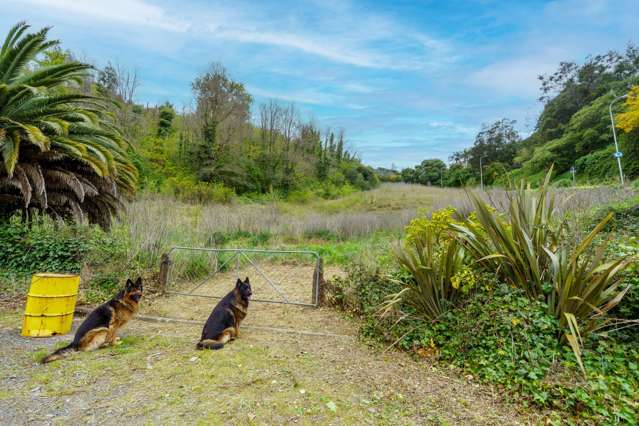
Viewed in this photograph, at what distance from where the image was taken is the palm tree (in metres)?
5.03

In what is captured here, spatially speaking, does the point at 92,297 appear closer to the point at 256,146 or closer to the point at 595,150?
the point at 256,146

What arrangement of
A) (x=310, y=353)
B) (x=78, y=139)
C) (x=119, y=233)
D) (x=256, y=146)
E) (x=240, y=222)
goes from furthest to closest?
(x=256, y=146) < (x=240, y=222) < (x=119, y=233) < (x=78, y=139) < (x=310, y=353)

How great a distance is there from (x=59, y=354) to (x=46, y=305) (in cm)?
92

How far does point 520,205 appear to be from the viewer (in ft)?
11.3

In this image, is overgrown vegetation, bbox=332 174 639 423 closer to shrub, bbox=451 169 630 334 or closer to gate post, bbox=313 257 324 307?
shrub, bbox=451 169 630 334

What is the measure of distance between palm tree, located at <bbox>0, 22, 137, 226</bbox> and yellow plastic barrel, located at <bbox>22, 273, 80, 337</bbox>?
78.3 inches

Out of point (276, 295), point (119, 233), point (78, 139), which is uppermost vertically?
point (78, 139)

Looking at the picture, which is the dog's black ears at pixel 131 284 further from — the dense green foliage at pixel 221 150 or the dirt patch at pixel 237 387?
the dense green foliage at pixel 221 150

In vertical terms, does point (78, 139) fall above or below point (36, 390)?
above

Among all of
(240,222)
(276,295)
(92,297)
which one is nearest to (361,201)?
(240,222)

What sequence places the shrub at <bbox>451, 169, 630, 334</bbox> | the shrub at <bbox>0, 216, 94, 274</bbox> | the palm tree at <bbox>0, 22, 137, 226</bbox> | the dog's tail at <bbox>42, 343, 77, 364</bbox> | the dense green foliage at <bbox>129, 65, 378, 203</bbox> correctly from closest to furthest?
the shrub at <bbox>451, 169, 630, 334</bbox> < the dog's tail at <bbox>42, 343, 77, 364</bbox> < the palm tree at <bbox>0, 22, 137, 226</bbox> < the shrub at <bbox>0, 216, 94, 274</bbox> < the dense green foliage at <bbox>129, 65, 378, 203</bbox>

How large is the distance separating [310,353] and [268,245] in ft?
20.3

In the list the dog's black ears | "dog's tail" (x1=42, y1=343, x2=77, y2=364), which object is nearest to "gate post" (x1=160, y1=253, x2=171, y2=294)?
the dog's black ears

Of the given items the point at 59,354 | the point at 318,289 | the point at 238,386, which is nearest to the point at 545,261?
the point at 318,289
